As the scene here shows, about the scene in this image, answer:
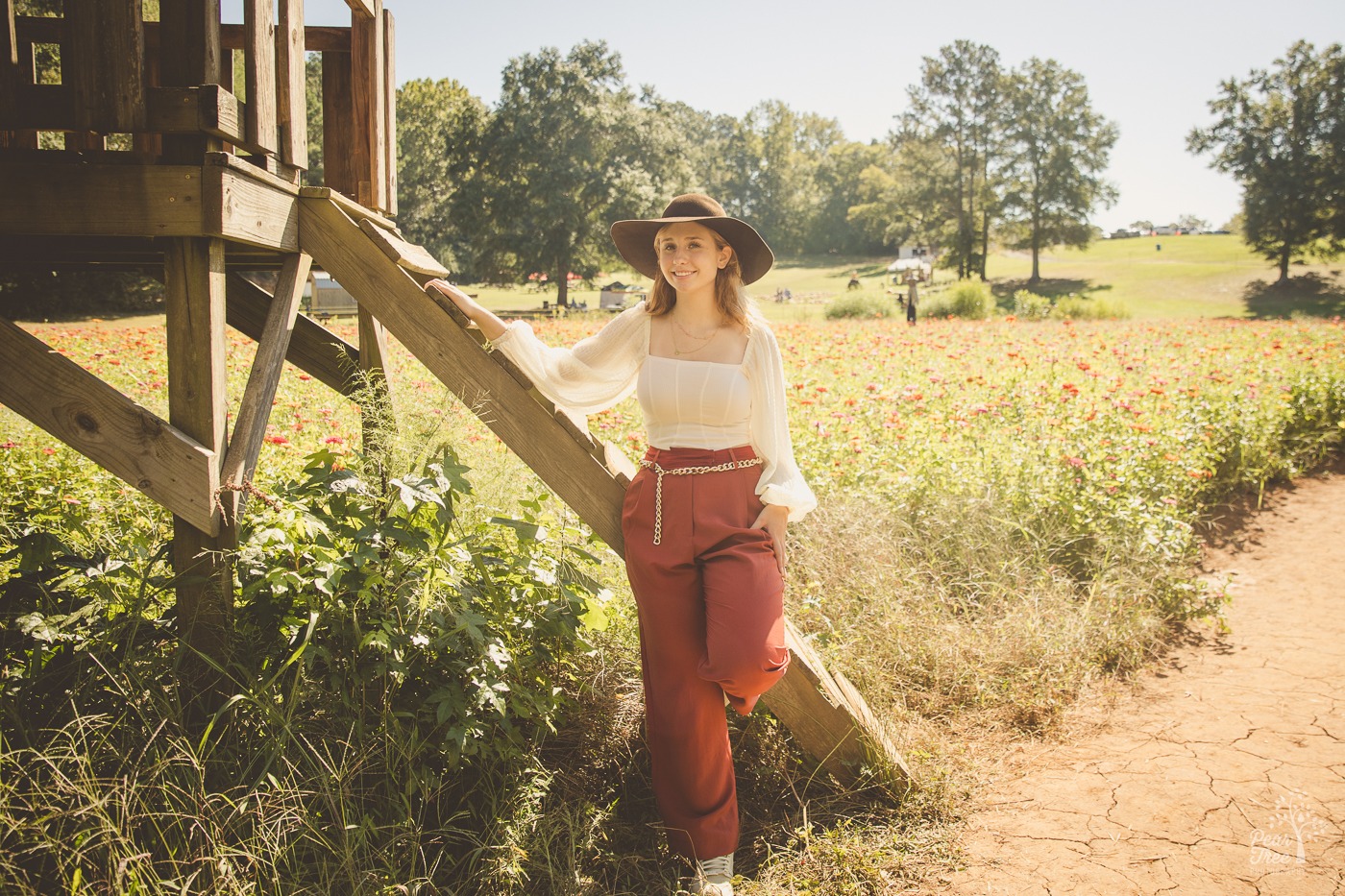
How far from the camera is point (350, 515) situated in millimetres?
2732

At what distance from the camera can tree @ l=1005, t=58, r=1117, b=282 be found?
48.5m

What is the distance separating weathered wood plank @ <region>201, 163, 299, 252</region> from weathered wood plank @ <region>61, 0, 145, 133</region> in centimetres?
25

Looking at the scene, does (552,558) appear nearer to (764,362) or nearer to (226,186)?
(764,362)

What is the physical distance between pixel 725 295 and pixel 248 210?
1533mm

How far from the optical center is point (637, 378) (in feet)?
10.1

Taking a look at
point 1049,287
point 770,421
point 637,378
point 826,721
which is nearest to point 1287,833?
point 826,721

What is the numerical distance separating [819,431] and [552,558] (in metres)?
3.38

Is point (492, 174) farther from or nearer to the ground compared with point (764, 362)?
farther from the ground

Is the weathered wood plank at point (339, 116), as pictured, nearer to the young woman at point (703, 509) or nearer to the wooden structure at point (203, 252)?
the wooden structure at point (203, 252)

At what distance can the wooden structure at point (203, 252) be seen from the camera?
92.0 inches

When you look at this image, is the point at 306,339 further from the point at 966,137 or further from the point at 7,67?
the point at 966,137

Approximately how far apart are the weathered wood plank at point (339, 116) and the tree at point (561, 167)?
99.8ft

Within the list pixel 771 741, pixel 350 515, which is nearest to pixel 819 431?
pixel 771 741

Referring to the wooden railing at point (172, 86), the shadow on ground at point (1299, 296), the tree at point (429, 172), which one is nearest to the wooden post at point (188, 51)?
the wooden railing at point (172, 86)
